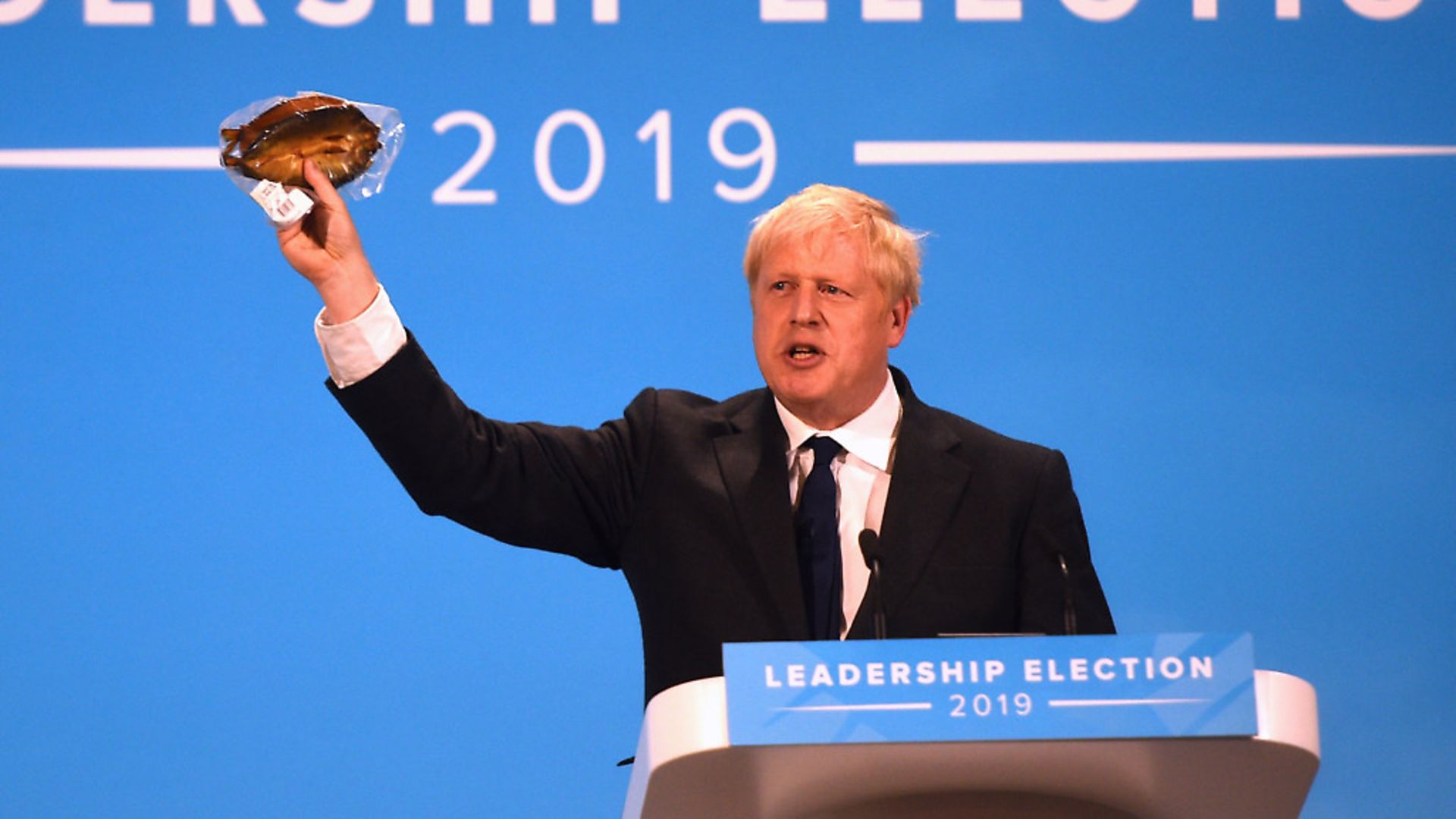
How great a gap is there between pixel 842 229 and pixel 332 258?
732 millimetres

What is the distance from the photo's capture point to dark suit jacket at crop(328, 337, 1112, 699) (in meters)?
2.31

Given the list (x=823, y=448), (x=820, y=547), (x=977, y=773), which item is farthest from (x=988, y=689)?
(x=823, y=448)

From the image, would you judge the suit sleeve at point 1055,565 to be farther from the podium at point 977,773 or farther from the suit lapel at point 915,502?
the podium at point 977,773

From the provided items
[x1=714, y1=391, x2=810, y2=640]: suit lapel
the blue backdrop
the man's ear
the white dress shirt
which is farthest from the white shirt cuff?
the blue backdrop

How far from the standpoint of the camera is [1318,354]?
343 cm

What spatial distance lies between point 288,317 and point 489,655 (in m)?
0.68

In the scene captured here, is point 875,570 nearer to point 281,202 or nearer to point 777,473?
point 777,473

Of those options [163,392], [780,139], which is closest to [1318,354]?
[780,139]

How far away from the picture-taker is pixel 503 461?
2.37 m

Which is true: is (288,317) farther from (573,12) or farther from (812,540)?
(812,540)

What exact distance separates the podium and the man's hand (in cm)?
72

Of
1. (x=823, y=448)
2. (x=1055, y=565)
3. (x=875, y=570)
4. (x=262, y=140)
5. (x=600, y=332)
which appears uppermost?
(x=600, y=332)

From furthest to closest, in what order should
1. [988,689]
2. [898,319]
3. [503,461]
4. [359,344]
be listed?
[898,319] → [503,461] → [359,344] → [988,689]

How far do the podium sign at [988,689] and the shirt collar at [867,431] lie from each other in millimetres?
1002
